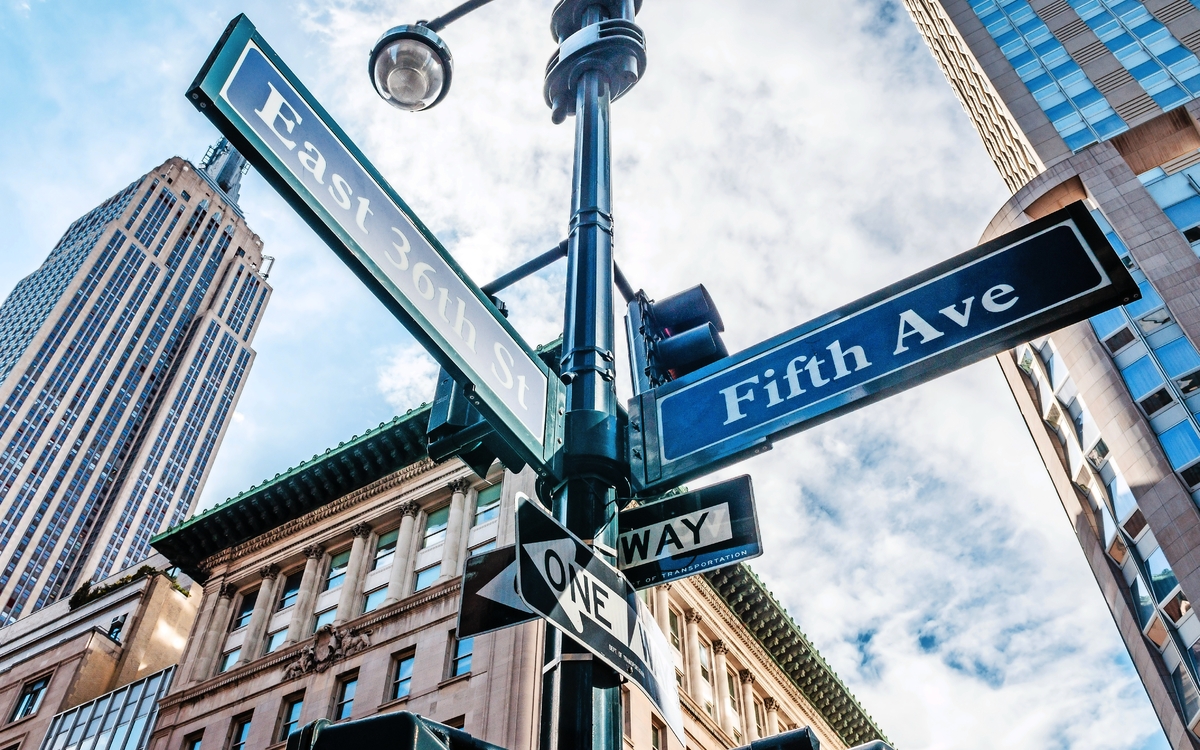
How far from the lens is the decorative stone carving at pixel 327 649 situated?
2983 centimetres

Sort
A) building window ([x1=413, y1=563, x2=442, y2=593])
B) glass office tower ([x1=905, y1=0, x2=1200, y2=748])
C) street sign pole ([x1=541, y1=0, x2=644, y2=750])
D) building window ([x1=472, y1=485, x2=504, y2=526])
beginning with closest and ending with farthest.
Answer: street sign pole ([x1=541, y1=0, x2=644, y2=750]) < building window ([x1=413, y1=563, x2=442, y2=593]) < building window ([x1=472, y1=485, x2=504, y2=526]) < glass office tower ([x1=905, y1=0, x2=1200, y2=748])

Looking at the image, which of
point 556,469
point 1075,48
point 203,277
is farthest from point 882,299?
point 203,277

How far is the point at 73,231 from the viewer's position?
167125mm

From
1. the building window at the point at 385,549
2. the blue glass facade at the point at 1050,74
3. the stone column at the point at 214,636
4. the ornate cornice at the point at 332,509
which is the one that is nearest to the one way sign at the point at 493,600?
the ornate cornice at the point at 332,509

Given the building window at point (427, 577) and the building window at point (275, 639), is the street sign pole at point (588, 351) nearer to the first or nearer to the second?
the building window at point (427, 577)

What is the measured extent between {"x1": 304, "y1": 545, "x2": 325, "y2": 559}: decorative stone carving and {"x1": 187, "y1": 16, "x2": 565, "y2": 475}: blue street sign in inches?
1294

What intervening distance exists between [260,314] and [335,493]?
162m

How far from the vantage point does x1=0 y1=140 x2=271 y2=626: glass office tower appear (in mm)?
132375

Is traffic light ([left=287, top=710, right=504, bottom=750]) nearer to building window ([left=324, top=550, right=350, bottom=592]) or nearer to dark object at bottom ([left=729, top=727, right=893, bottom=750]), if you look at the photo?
dark object at bottom ([left=729, top=727, right=893, bottom=750])

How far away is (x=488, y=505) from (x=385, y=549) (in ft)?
15.1

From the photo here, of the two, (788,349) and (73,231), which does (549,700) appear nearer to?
(788,349)

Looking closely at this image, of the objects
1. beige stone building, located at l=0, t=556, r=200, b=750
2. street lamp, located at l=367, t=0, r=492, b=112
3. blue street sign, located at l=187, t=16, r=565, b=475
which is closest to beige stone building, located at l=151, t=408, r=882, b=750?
beige stone building, located at l=0, t=556, r=200, b=750

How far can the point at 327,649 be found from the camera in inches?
1196

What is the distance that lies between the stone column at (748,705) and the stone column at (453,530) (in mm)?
13571
